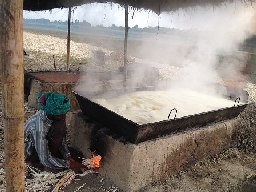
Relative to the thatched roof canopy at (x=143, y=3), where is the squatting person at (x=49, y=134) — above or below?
below

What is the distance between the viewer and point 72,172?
16.7 feet

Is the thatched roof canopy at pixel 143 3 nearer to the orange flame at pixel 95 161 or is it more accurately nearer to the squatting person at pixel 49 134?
the squatting person at pixel 49 134

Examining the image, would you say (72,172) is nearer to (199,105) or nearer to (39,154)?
(39,154)

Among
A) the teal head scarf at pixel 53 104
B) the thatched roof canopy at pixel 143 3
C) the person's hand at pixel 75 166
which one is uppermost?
the thatched roof canopy at pixel 143 3

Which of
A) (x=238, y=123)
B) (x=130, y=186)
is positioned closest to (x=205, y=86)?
(x=238, y=123)

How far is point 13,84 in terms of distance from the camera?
2.86 metres

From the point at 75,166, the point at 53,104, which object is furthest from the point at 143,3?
the point at 75,166

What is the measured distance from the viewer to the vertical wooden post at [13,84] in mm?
2744

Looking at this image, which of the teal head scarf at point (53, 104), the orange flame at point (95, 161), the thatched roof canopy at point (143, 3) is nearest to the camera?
the teal head scarf at point (53, 104)

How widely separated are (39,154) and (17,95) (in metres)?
2.33

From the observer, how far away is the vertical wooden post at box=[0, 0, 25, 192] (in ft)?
9.00

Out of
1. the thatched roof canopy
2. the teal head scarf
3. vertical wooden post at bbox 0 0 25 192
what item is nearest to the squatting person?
the teal head scarf

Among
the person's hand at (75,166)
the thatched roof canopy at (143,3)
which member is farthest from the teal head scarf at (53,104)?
the thatched roof canopy at (143,3)

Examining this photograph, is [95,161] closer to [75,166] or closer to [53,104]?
[75,166]
